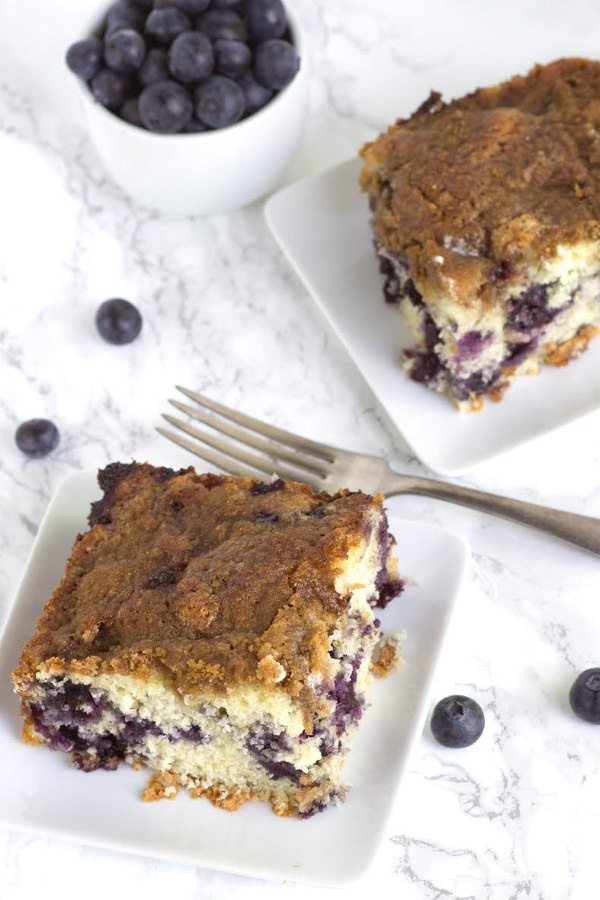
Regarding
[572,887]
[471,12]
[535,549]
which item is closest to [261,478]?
[535,549]

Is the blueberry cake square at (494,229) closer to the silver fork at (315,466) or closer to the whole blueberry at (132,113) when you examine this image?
the silver fork at (315,466)

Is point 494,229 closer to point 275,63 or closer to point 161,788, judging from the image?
point 275,63

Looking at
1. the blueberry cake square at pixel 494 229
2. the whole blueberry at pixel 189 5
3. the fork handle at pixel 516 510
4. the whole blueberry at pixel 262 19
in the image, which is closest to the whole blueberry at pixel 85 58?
the whole blueberry at pixel 189 5

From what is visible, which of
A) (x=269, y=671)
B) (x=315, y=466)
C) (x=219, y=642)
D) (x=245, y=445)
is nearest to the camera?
(x=269, y=671)

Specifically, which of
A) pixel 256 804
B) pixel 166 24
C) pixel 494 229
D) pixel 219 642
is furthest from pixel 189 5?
pixel 256 804

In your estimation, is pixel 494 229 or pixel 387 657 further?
pixel 494 229
